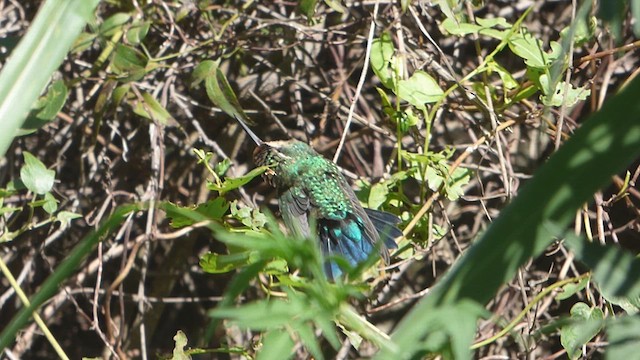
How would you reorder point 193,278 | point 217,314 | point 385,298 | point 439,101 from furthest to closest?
point 193,278 < point 385,298 < point 439,101 < point 217,314

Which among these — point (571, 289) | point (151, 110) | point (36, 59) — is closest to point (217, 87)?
point (151, 110)

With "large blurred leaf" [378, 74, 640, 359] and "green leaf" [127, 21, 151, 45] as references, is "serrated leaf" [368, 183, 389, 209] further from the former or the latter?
"large blurred leaf" [378, 74, 640, 359]

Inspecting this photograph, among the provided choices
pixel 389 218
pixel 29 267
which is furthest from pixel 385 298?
pixel 29 267

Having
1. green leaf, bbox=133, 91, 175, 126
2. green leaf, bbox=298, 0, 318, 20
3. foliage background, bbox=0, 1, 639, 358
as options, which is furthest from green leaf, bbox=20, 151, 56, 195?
green leaf, bbox=298, 0, 318, 20

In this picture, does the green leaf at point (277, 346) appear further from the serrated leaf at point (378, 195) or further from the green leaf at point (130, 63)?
the green leaf at point (130, 63)

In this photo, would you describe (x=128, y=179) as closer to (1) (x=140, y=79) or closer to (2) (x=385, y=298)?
(1) (x=140, y=79)

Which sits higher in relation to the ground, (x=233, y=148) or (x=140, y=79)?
(x=140, y=79)

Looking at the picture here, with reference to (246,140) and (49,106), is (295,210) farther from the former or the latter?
(49,106)

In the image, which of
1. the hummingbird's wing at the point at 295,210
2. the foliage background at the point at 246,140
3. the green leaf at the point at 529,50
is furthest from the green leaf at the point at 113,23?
the green leaf at the point at 529,50
